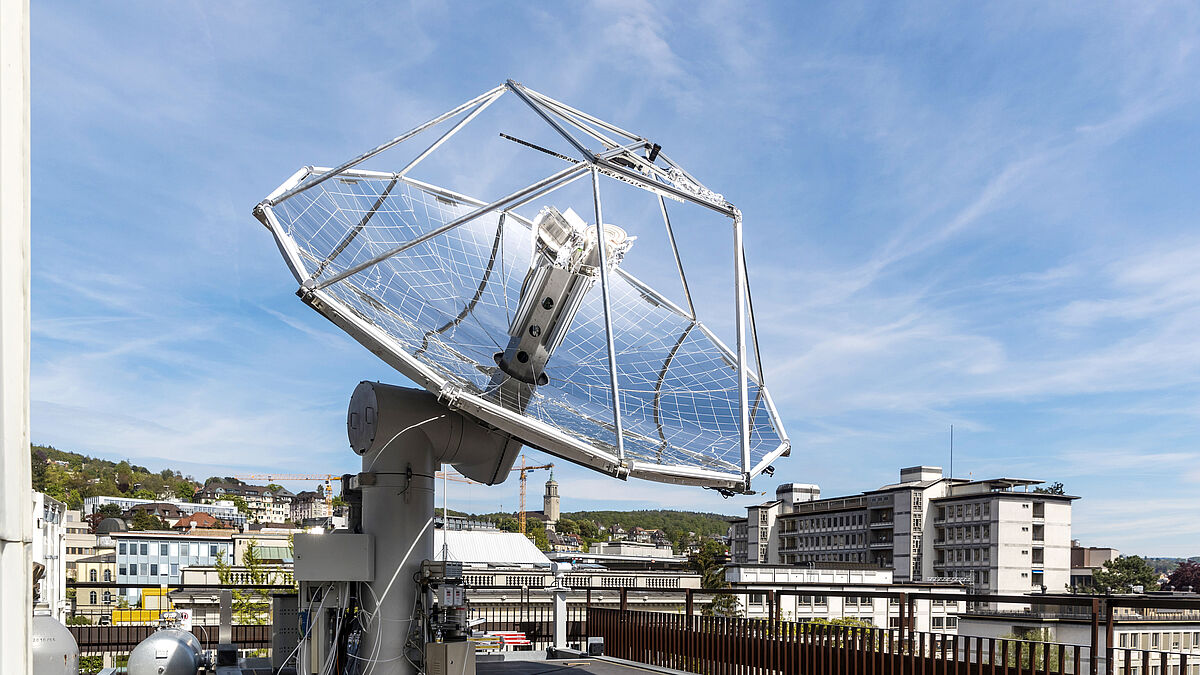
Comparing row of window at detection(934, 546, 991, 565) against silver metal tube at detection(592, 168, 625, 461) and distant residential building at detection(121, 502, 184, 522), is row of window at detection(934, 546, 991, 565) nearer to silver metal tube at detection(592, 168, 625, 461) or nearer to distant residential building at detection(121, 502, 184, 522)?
silver metal tube at detection(592, 168, 625, 461)

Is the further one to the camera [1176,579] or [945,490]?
[1176,579]

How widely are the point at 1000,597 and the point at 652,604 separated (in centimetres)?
4029

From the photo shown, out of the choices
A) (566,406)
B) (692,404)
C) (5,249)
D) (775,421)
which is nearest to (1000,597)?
(775,421)

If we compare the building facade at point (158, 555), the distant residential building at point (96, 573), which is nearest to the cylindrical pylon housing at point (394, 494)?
the building facade at point (158, 555)

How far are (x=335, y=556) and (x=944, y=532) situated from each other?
364 feet

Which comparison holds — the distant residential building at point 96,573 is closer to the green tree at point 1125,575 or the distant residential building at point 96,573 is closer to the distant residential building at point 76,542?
the distant residential building at point 76,542

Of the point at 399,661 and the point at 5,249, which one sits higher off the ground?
the point at 5,249

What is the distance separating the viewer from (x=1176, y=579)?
136 meters

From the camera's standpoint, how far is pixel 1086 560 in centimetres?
14112

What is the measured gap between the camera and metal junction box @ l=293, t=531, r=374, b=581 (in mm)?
12852

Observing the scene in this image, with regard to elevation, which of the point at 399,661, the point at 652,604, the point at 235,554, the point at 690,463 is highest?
the point at 690,463

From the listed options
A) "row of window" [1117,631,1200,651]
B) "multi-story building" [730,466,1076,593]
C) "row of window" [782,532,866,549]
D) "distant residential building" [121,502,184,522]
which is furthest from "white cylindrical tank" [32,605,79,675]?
"distant residential building" [121,502,184,522]

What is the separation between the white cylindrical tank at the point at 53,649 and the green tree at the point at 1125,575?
12191 cm

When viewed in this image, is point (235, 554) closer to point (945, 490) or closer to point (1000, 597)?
point (945, 490)
